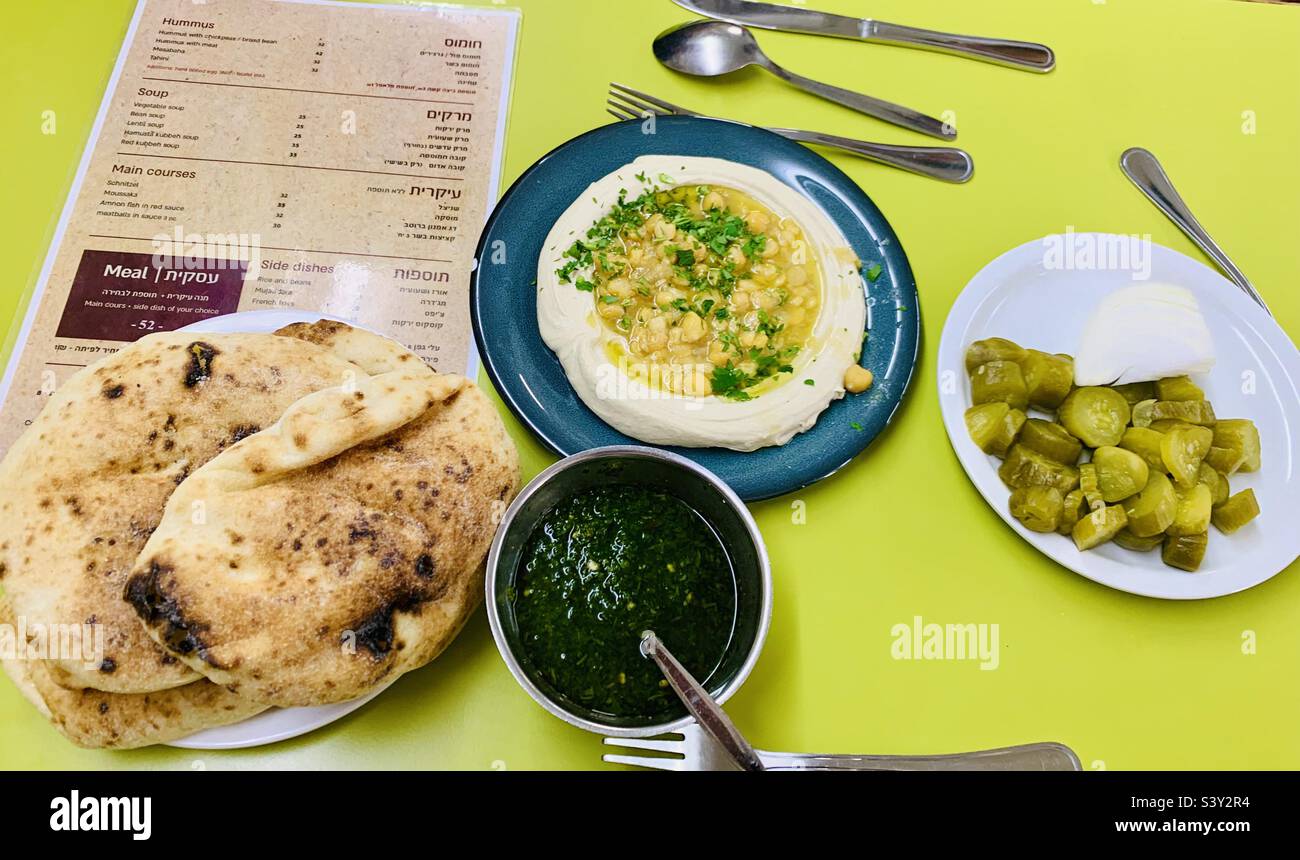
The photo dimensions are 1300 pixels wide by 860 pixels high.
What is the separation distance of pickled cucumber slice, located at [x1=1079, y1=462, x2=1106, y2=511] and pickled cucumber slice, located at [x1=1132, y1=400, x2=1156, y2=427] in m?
0.25

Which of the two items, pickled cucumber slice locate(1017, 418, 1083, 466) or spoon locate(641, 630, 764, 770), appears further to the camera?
pickled cucumber slice locate(1017, 418, 1083, 466)

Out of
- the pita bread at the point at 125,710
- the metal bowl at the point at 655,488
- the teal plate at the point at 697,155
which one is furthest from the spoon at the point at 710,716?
the pita bread at the point at 125,710

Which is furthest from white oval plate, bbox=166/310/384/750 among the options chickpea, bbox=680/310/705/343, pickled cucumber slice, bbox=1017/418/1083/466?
pickled cucumber slice, bbox=1017/418/1083/466

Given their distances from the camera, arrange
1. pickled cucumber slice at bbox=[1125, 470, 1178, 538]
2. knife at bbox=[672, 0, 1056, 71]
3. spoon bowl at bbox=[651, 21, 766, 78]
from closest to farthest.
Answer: pickled cucumber slice at bbox=[1125, 470, 1178, 538] → spoon bowl at bbox=[651, 21, 766, 78] → knife at bbox=[672, 0, 1056, 71]

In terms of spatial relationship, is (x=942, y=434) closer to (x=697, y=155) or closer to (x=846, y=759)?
(x=846, y=759)

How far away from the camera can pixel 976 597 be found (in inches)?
80.5

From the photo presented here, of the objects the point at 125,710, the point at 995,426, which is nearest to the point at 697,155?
the point at 995,426

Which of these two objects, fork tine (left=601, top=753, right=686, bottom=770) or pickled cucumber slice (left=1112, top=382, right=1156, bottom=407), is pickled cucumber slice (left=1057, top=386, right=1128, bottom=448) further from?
fork tine (left=601, top=753, right=686, bottom=770)

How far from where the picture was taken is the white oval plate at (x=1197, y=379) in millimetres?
1946

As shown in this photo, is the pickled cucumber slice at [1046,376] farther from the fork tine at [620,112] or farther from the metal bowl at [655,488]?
the fork tine at [620,112]

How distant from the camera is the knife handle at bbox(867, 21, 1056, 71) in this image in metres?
2.73

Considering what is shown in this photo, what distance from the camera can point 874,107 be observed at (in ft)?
8.52

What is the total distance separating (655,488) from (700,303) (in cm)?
59
